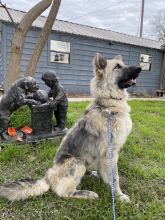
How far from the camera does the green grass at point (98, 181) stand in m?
2.63

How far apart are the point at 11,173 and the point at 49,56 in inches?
339

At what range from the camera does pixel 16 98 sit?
4.20 metres

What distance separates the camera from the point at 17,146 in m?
4.27

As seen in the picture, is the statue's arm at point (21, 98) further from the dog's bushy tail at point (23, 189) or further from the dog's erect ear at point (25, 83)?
the dog's bushy tail at point (23, 189)

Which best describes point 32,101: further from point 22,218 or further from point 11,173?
point 22,218

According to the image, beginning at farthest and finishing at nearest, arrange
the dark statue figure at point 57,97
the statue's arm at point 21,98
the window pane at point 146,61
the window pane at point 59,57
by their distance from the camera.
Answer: the window pane at point 146,61 → the window pane at point 59,57 → the dark statue figure at point 57,97 → the statue's arm at point 21,98

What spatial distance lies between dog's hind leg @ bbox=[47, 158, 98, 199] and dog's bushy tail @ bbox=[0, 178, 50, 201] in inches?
4.6

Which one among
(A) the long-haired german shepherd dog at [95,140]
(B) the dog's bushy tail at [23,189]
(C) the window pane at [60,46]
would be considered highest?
(C) the window pane at [60,46]

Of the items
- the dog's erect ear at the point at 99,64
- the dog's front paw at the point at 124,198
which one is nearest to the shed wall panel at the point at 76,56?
the dog's erect ear at the point at 99,64

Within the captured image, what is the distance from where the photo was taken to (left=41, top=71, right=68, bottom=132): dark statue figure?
4422 mm

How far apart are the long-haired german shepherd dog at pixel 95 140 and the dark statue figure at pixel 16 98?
1489 millimetres

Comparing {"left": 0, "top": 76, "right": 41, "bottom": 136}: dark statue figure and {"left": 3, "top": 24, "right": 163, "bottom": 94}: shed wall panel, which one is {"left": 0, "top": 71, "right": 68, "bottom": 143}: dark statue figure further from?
{"left": 3, "top": 24, "right": 163, "bottom": 94}: shed wall panel

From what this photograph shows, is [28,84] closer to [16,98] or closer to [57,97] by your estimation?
[16,98]

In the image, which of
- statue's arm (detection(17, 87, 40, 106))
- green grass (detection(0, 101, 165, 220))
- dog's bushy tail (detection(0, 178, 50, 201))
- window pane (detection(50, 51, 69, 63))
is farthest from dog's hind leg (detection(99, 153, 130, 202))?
window pane (detection(50, 51, 69, 63))
